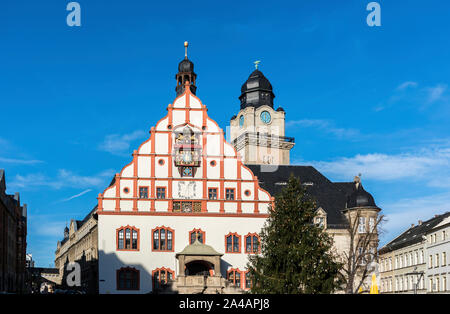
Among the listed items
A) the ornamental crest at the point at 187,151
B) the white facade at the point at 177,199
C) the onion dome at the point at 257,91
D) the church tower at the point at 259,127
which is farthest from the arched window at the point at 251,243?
the onion dome at the point at 257,91

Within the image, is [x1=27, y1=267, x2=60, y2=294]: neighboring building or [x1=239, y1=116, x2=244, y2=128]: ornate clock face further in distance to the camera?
[x1=27, y1=267, x2=60, y2=294]: neighboring building

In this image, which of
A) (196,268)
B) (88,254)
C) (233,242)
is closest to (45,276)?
(88,254)

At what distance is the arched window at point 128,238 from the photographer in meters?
61.4

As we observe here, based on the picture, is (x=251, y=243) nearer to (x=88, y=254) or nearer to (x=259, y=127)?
(x=88, y=254)

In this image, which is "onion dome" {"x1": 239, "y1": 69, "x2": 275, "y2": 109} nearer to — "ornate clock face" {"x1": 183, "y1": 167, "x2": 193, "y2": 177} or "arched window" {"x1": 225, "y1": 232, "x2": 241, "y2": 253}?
"ornate clock face" {"x1": 183, "y1": 167, "x2": 193, "y2": 177}

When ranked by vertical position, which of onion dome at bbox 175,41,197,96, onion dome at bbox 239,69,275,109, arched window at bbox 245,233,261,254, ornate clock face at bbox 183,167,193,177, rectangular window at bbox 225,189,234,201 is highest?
onion dome at bbox 239,69,275,109

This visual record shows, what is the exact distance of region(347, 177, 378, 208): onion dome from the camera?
7244 cm

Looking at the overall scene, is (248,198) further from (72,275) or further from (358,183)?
(72,275)

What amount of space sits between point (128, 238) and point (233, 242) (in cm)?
1018

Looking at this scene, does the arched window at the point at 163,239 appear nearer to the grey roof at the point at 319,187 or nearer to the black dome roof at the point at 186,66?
the grey roof at the point at 319,187

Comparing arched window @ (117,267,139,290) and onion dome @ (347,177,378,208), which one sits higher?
onion dome @ (347,177,378,208)

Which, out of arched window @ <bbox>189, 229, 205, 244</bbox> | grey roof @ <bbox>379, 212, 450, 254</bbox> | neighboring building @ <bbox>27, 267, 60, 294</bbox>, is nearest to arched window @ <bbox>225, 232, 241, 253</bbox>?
arched window @ <bbox>189, 229, 205, 244</bbox>

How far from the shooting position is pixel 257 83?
110 m

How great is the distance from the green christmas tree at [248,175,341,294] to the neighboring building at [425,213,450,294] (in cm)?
2924
